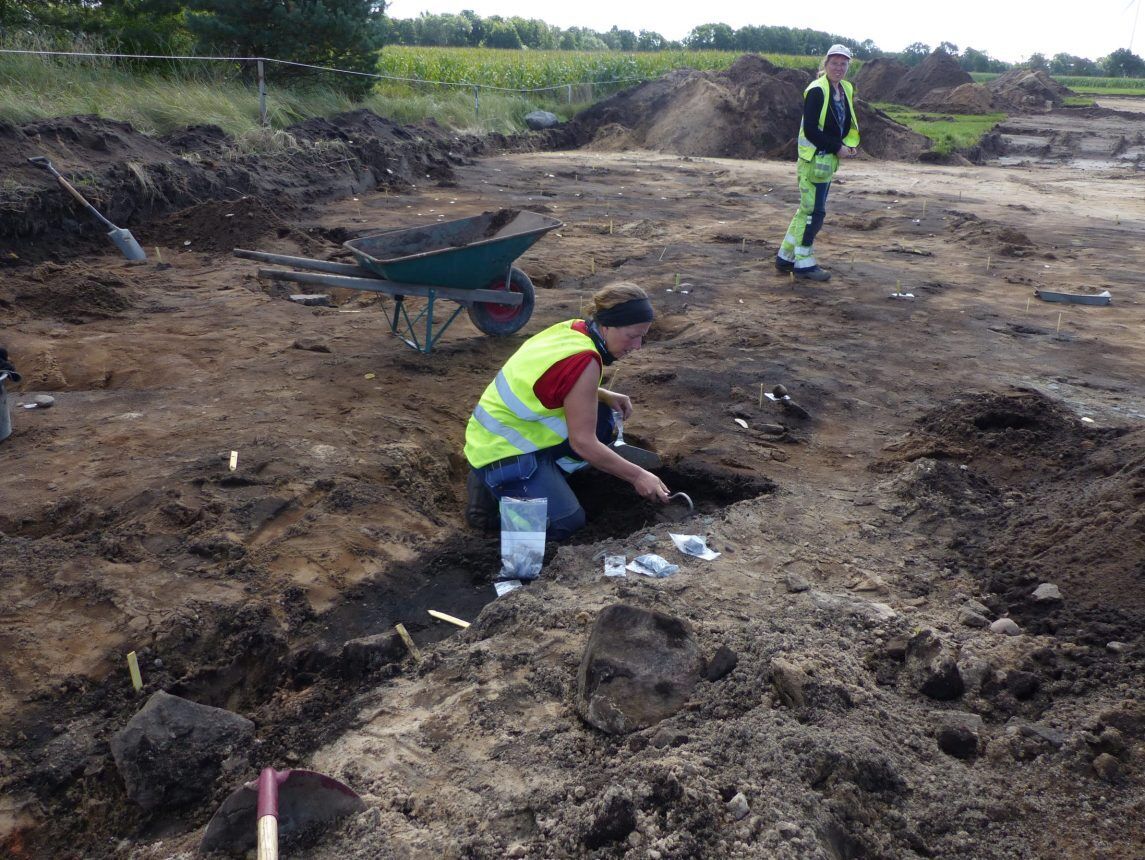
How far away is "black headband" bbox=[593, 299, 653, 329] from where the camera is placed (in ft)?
11.8

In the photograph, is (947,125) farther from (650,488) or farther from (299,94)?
(650,488)

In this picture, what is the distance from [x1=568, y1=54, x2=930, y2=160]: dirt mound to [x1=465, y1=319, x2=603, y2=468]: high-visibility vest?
19.0 meters

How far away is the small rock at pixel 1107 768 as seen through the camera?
7.32 feet

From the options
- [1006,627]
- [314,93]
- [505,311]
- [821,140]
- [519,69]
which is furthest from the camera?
[519,69]

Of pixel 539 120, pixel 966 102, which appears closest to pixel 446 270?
pixel 539 120

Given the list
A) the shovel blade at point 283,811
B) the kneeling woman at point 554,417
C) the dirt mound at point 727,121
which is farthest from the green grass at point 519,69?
the shovel blade at point 283,811

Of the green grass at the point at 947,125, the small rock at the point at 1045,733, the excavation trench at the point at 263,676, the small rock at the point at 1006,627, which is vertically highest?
the green grass at the point at 947,125

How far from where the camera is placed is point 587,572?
3512 millimetres

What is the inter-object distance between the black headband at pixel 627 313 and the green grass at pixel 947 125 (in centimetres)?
1985

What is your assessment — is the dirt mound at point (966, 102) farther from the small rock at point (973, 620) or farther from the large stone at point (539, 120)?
the small rock at point (973, 620)

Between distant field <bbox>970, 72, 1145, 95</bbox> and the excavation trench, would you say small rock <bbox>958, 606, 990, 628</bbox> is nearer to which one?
the excavation trench

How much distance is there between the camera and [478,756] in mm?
2490

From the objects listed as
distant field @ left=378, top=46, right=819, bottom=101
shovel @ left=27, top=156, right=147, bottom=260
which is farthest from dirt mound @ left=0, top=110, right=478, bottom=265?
distant field @ left=378, top=46, right=819, bottom=101

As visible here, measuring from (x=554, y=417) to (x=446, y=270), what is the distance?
7.67 ft
